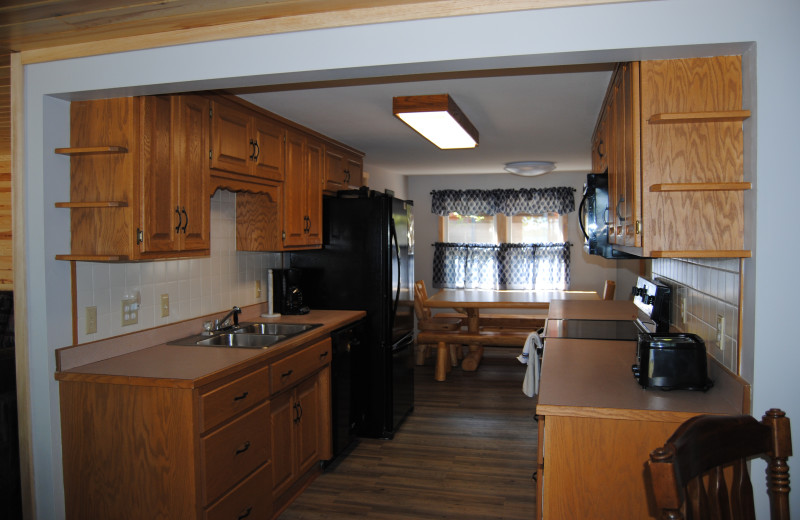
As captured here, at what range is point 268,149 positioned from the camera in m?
3.43

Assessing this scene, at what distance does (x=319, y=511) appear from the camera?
9.84 ft

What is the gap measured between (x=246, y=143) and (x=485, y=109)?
1.38 m

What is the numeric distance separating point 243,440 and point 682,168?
2.04 m

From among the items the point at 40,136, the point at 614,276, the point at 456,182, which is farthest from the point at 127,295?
the point at 614,276

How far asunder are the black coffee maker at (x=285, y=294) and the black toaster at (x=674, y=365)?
7.84 ft

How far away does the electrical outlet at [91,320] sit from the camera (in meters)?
2.49

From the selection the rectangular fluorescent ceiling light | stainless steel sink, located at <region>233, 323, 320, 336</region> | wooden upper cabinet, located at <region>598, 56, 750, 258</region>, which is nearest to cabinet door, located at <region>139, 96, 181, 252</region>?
stainless steel sink, located at <region>233, 323, 320, 336</region>

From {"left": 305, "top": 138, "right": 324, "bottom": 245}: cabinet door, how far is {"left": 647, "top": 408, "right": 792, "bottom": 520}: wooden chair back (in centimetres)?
302

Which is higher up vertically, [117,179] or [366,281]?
[117,179]

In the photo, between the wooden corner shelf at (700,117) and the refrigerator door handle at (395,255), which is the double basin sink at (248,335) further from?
the wooden corner shelf at (700,117)

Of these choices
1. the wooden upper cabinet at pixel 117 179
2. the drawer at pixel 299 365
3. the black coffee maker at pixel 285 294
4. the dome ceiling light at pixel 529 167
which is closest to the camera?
the wooden upper cabinet at pixel 117 179

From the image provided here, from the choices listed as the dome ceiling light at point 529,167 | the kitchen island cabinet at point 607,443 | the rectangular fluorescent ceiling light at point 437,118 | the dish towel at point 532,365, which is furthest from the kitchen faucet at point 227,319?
the dome ceiling light at point 529,167

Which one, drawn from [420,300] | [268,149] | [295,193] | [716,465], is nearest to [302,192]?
[295,193]

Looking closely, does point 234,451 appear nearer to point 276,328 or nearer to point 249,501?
point 249,501
